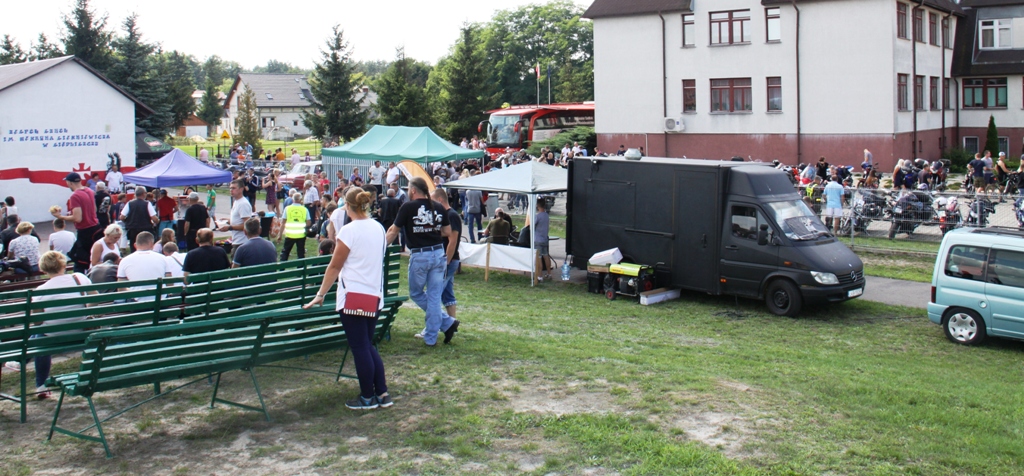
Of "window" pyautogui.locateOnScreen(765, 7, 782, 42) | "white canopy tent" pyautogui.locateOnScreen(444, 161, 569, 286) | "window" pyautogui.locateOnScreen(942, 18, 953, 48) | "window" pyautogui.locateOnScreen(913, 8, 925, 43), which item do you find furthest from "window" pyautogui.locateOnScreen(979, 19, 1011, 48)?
"white canopy tent" pyautogui.locateOnScreen(444, 161, 569, 286)

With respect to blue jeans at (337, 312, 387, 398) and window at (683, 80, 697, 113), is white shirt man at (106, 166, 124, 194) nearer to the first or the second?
blue jeans at (337, 312, 387, 398)

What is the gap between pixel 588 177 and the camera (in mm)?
16594

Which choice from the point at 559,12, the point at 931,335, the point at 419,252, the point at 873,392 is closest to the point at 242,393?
the point at 419,252

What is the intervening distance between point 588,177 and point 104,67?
38.5m

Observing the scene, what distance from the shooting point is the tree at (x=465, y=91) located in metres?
54.4

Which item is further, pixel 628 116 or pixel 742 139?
pixel 628 116

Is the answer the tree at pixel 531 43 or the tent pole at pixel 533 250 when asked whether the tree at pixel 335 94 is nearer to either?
the tree at pixel 531 43

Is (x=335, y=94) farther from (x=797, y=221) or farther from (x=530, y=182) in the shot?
(x=797, y=221)

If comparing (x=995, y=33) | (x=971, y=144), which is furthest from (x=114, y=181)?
(x=995, y=33)

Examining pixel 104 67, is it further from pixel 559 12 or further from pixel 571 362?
pixel 559 12

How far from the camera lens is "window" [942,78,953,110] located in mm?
41781

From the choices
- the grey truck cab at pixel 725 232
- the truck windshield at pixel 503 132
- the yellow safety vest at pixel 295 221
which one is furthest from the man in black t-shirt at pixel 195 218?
the truck windshield at pixel 503 132

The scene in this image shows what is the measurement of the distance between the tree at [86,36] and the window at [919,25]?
3938 cm

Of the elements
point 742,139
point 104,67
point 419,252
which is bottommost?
point 419,252
